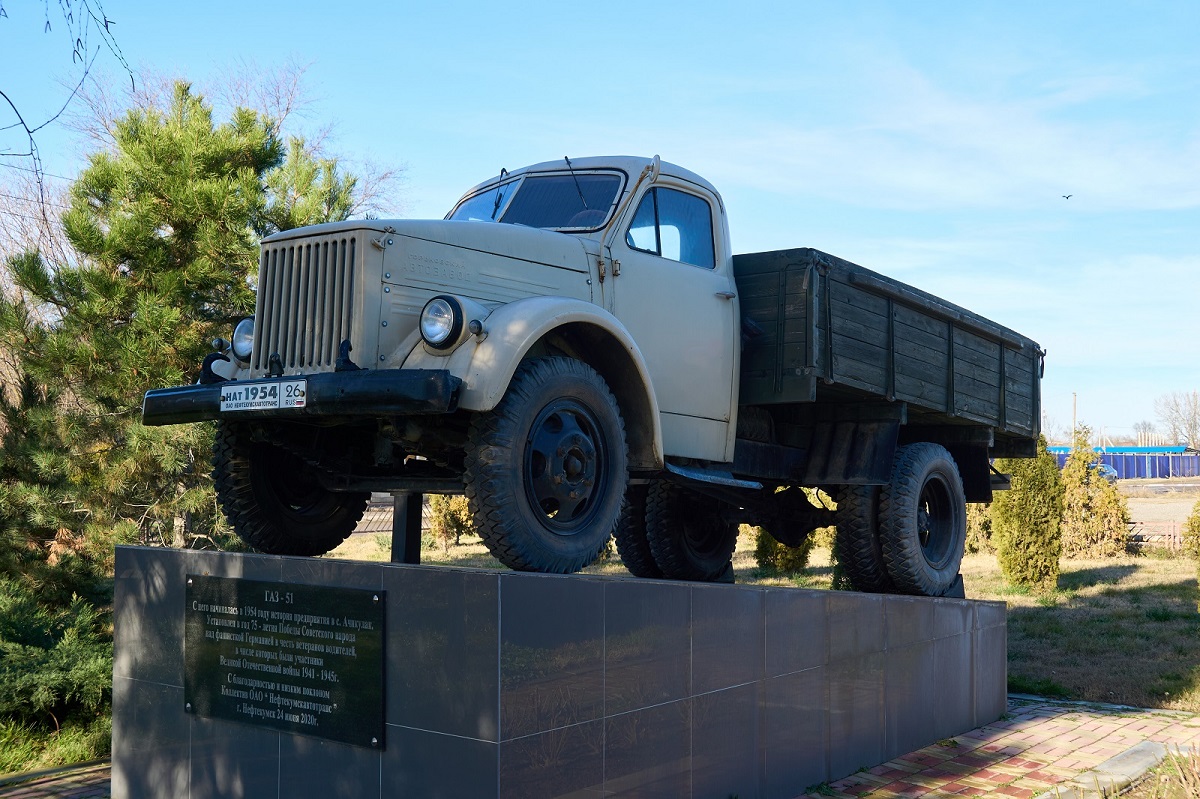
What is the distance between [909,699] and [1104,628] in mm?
5793

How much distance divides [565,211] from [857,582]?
10.7 feet

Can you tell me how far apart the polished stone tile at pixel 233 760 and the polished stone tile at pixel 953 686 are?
4.36m

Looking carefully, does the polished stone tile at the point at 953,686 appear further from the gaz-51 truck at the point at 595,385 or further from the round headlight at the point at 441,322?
the round headlight at the point at 441,322

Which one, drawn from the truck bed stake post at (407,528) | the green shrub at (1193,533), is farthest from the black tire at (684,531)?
the green shrub at (1193,533)

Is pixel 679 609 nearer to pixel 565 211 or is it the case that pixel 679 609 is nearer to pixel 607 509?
pixel 607 509

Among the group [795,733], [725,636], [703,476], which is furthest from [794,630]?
[703,476]

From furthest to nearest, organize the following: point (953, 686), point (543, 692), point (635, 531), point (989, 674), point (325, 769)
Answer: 1. point (635, 531)
2. point (989, 674)
3. point (953, 686)
4. point (325, 769)
5. point (543, 692)

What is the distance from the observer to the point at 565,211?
5.64 meters

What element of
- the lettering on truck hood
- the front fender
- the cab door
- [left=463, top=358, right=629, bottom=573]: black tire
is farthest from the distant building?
[left=463, top=358, right=629, bottom=573]: black tire

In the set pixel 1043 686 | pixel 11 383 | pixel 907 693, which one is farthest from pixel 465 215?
pixel 1043 686

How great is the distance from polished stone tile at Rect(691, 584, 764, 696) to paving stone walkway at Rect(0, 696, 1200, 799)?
0.94 metres

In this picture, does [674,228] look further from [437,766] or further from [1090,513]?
[1090,513]

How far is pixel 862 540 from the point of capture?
7.04 meters

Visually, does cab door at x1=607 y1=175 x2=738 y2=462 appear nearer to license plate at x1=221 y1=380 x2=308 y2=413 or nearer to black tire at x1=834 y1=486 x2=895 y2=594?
black tire at x1=834 y1=486 x2=895 y2=594
